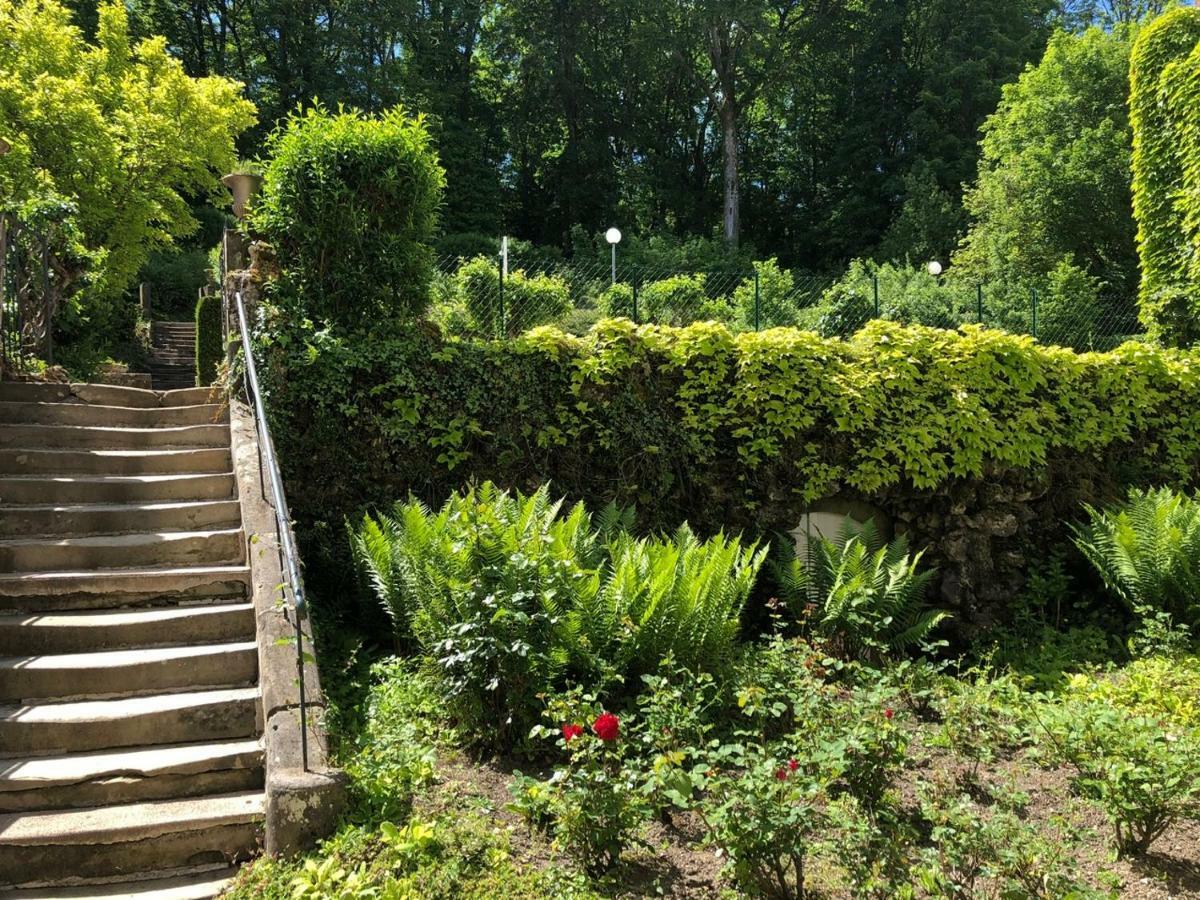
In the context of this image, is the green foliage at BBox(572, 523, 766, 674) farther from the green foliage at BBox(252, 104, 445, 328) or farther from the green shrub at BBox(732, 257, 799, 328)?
the green shrub at BBox(732, 257, 799, 328)

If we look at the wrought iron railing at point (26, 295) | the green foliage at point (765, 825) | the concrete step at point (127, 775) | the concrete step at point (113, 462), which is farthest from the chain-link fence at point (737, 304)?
the green foliage at point (765, 825)

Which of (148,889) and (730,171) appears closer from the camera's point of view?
(148,889)

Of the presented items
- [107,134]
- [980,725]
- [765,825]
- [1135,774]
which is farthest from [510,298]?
[107,134]

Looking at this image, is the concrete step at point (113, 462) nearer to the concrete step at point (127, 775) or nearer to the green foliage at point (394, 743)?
the green foliage at point (394, 743)

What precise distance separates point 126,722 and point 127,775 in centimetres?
31

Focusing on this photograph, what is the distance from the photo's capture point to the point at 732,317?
12.8 meters

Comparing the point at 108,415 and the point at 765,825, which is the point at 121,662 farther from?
the point at 765,825

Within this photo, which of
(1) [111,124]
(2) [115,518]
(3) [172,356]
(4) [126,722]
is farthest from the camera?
(3) [172,356]

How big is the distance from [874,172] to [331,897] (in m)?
33.5

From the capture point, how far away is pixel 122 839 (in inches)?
131

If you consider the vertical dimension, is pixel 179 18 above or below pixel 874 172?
above

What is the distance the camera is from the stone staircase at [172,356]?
15.6 meters

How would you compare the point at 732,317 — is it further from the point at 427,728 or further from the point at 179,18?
the point at 179,18

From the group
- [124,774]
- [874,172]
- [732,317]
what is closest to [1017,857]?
[124,774]
